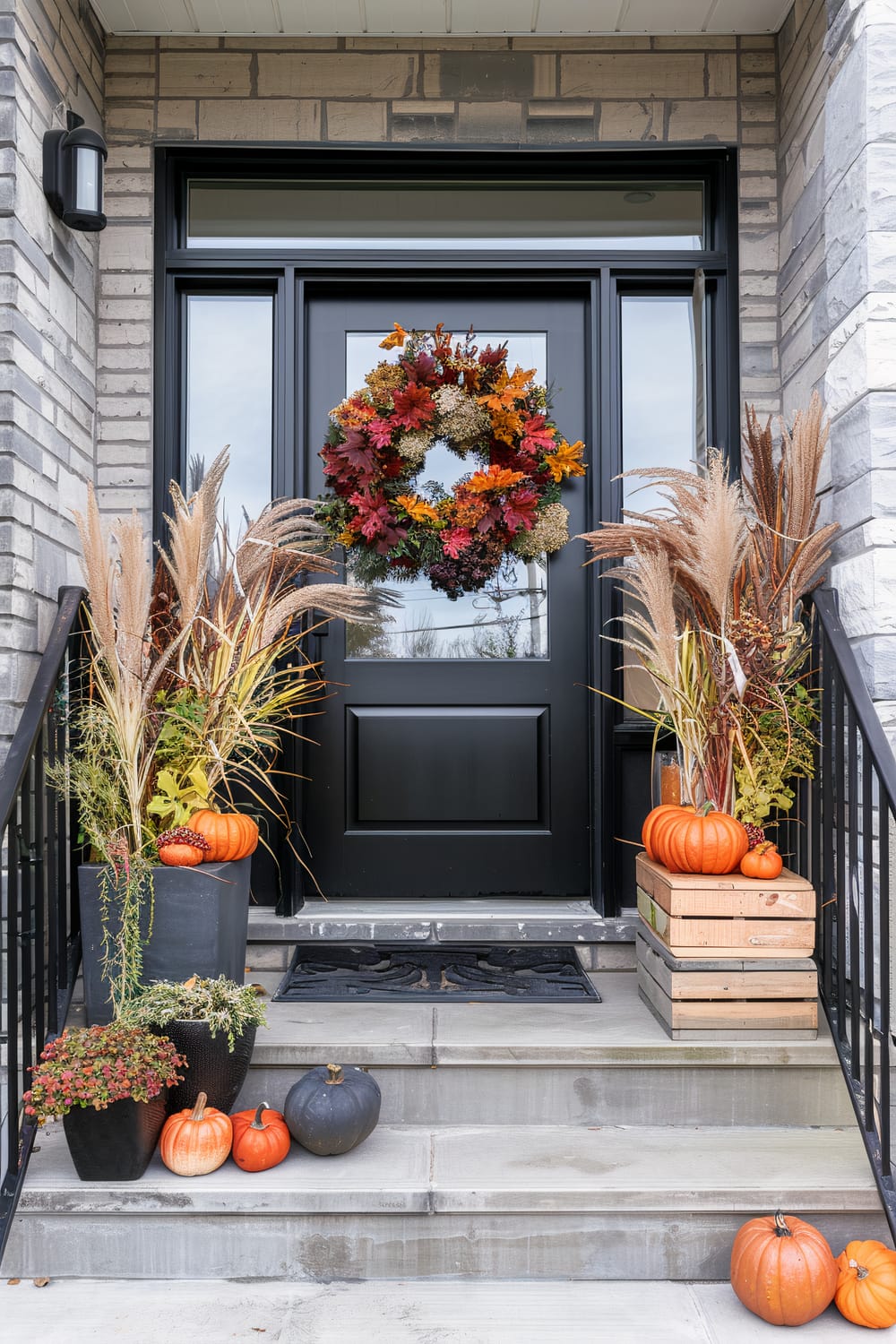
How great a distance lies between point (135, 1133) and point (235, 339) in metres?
2.52

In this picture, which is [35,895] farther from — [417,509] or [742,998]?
[742,998]

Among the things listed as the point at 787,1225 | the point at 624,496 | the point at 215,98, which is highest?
the point at 215,98

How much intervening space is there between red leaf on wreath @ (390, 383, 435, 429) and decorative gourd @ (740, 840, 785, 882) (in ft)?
5.59

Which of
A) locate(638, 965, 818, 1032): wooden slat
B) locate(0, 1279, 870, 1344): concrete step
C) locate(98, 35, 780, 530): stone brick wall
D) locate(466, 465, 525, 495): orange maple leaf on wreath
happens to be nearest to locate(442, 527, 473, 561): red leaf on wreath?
locate(466, 465, 525, 495): orange maple leaf on wreath

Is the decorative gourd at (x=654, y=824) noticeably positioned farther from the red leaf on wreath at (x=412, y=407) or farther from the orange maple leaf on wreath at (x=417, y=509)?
the red leaf on wreath at (x=412, y=407)

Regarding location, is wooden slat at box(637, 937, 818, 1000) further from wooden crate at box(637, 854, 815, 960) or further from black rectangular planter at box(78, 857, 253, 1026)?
black rectangular planter at box(78, 857, 253, 1026)

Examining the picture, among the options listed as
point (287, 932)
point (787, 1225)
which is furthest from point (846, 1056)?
point (287, 932)

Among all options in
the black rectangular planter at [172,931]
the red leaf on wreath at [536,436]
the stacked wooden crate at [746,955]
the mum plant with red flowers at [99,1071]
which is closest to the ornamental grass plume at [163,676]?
the black rectangular planter at [172,931]

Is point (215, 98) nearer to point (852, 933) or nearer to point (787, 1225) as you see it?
point (852, 933)

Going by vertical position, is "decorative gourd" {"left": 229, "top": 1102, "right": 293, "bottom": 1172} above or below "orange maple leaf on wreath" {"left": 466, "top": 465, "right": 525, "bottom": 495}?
below

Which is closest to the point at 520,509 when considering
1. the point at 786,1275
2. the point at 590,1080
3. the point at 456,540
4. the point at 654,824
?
the point at 456,540

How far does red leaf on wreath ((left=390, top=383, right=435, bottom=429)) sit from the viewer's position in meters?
3.16

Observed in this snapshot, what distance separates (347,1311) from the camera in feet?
6.10

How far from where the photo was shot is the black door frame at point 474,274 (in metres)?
3.26
